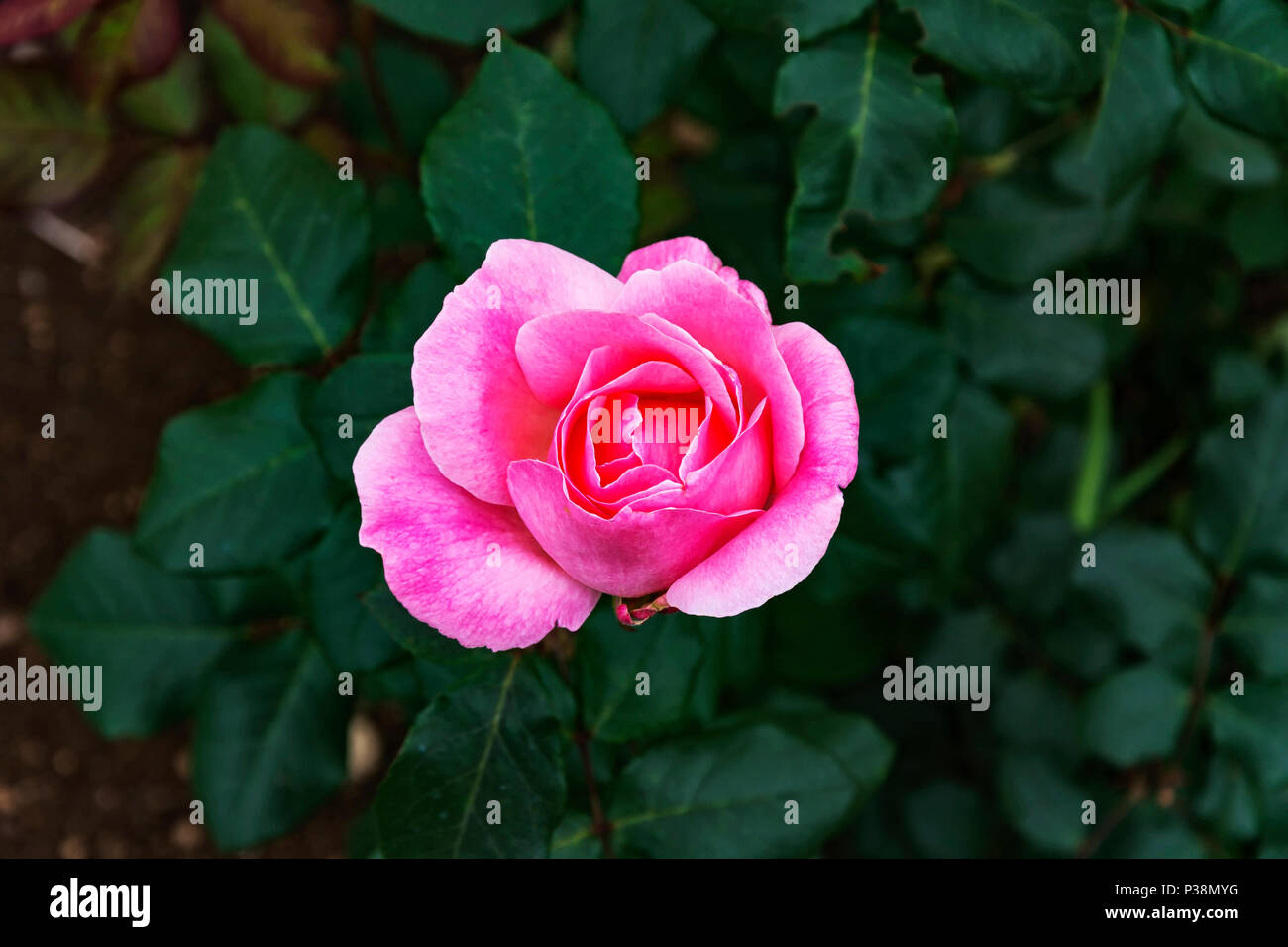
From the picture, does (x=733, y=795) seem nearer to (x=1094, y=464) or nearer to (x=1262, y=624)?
(x=1262, y=624)

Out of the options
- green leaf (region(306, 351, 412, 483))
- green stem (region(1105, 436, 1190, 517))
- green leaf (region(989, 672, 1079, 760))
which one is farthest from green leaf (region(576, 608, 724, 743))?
green stem (region(1105, 436, 1190, 517))

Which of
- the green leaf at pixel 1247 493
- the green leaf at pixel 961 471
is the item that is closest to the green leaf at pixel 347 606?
the green leaf at pixel 961 471

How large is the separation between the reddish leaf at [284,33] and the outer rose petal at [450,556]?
0.77 meters

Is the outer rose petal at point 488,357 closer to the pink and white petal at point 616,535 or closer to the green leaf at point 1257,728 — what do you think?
the pink and white petal at point 616,535

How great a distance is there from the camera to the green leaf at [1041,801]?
153 centimetres

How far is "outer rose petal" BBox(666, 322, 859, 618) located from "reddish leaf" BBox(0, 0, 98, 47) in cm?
101

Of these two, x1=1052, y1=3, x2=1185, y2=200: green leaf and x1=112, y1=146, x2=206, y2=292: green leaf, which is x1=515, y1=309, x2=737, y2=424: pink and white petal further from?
x1=112, y1=146, x2=206, y2=292: green leaf

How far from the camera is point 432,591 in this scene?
812 millimetres

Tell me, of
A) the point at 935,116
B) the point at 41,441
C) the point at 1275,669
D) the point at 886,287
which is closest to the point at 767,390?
the point at 935,116

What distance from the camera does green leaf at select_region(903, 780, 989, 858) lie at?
5.41ft

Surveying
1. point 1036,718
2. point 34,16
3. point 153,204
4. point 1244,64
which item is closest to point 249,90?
point 153,204

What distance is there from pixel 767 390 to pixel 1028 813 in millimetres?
1079

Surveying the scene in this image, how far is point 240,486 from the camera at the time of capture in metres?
1.17
